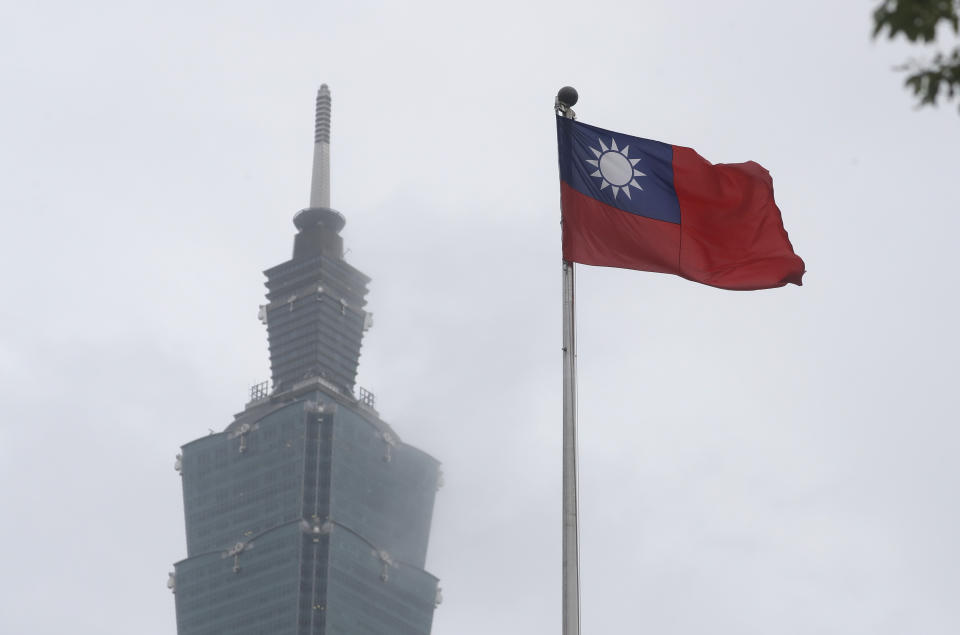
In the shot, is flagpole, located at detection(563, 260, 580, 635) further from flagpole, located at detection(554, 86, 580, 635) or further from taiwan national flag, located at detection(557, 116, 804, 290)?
taiwan national flag, located at detection(557, 116, 804, 290)

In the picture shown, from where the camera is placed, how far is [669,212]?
46969mm

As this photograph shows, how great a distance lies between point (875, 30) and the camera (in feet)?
64.0

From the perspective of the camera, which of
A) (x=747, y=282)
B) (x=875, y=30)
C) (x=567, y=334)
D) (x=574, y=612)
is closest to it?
(x=875, y=30)

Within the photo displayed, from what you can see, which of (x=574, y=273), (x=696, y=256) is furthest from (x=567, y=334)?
(x=696, y=256)

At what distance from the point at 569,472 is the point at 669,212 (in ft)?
32.0

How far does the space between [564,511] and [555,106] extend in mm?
12076

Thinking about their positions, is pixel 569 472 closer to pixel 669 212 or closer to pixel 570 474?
pixel 570 474

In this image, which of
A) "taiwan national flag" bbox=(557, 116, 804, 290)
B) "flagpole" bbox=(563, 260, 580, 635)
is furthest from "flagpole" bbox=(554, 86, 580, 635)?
"taiwan national flag" bbox=(557, 116, 804, 290)

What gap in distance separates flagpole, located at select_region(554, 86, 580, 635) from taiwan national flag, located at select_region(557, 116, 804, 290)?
2.28 m

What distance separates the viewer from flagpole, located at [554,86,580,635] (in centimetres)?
3875

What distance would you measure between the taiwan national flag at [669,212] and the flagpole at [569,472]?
2.28m

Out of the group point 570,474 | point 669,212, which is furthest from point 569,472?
point 669,212

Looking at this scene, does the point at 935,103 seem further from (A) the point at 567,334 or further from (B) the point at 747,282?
(B) the point at 747,282

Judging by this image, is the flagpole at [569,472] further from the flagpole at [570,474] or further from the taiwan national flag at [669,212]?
the taiwan national flag at [669,212]
